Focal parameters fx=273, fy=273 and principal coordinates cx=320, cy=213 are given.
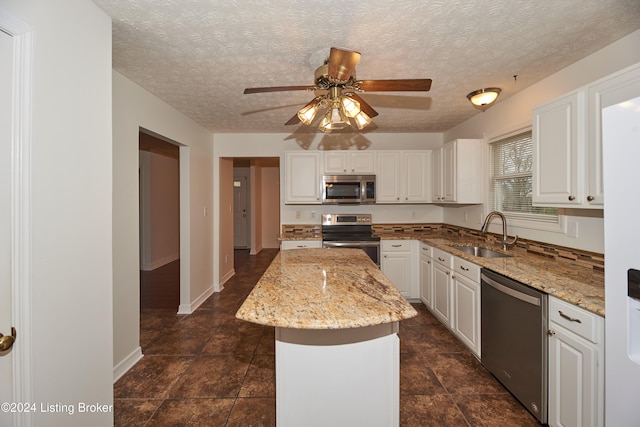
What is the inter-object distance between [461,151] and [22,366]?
3.84 m

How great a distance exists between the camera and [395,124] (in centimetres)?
381

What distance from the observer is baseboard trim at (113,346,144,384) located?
2180 mm

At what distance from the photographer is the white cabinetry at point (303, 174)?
3.95 meters

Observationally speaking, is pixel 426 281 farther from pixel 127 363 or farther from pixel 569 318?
pixel 127 363

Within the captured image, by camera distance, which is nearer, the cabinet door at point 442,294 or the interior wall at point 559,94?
the interior wall at point 559,94

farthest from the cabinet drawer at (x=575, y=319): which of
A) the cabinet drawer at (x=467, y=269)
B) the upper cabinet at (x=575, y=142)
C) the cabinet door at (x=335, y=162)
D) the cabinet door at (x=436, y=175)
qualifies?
the cabinet door at (x=335, y=162)

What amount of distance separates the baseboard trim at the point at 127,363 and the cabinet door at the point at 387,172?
325cm

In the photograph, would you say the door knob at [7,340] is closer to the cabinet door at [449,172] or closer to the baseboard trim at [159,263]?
the cabinet door at [449,172]

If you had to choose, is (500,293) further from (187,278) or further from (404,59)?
(187,278)

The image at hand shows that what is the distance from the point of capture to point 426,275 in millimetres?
3439

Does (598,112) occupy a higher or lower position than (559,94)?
lower

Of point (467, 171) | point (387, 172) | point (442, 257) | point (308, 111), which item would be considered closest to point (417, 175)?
point (387, 172)

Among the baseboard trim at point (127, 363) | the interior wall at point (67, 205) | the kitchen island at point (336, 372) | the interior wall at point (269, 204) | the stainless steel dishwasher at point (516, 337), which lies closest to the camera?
the interior wall at point (67, 205)

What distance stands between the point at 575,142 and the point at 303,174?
2.92 metres
